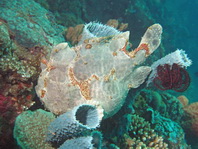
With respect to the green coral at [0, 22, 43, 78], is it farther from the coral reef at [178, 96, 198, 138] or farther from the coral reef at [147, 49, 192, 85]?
the coral reef at [178, 96, 198, 138]

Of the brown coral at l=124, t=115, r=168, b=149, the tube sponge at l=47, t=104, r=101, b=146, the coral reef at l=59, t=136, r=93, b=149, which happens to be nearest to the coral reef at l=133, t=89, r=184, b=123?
the brown coral at l=124, t=115, r=168, b=149

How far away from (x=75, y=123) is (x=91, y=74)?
870mm

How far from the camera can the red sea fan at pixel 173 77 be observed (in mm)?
2846

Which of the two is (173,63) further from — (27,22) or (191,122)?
(191,122)

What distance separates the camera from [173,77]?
285cm

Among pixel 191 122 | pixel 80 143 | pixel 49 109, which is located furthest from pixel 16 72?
pixel 191 122

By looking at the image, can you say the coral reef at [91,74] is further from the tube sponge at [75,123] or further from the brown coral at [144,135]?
the brown coral at [144,135]

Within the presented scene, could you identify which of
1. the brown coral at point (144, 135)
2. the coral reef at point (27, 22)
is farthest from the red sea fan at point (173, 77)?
the coral reef at point (27, 22)

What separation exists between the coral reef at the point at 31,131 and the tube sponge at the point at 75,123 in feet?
0.59

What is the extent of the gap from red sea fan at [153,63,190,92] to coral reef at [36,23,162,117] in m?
0.51

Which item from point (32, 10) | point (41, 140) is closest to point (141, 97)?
point (41, 140)

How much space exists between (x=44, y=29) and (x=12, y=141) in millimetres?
2994

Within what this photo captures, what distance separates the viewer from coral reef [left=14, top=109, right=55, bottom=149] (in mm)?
2011

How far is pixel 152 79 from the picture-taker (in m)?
2.98
